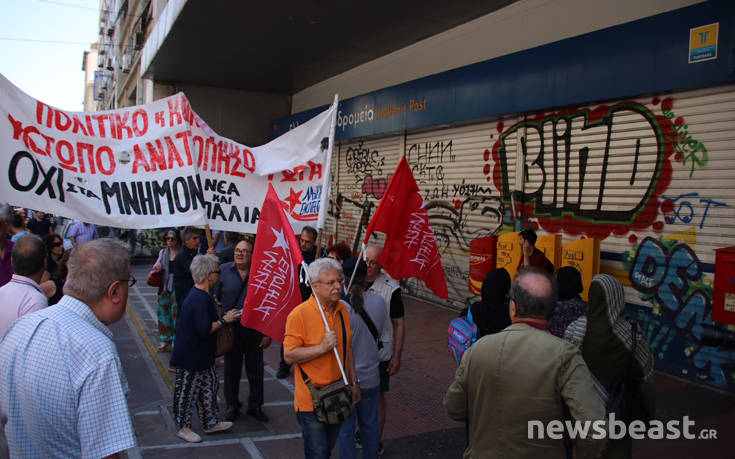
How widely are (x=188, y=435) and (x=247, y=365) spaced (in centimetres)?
92

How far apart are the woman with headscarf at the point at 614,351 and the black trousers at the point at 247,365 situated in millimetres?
3425

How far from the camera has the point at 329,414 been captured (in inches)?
132

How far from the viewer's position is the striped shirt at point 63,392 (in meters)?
1.84

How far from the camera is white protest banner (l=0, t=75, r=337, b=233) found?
15.6 feet

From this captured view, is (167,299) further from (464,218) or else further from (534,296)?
(534,296)

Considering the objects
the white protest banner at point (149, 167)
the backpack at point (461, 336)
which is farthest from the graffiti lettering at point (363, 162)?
the backpack at point (461, 336)

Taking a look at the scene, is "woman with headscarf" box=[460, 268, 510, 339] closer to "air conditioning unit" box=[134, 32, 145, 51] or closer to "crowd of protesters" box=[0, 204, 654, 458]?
"crowd of protesters" box=[0, 204, 654, 458]

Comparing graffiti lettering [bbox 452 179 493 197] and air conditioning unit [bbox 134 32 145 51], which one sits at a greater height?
air conditioning unit [bbox 134 32 145 51]

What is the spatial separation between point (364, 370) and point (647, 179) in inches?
212

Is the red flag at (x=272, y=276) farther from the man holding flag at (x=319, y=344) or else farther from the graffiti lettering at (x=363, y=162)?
the graffiti lettering at (x=363, y=162)

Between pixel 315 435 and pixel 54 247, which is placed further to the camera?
pixel 54 247

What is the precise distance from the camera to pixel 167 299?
8102mm

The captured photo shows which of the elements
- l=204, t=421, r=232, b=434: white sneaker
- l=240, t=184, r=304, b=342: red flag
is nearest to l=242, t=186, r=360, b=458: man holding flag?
l=240, t=184, r=304, b=342: red flag

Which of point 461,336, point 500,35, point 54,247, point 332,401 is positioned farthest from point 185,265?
point 500,35
